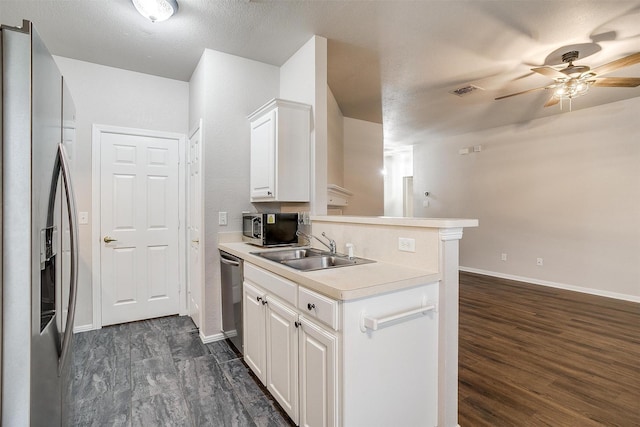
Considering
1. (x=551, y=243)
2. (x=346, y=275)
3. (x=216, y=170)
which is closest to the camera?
(x=346, y=275)

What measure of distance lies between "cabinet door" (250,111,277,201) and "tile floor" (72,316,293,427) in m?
1.44

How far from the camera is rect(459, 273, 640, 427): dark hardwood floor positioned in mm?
1948

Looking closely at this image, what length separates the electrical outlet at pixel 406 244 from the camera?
70.6 inches

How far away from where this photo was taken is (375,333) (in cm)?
146

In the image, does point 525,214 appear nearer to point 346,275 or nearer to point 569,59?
point 569,59

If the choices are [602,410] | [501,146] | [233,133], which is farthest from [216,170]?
[501,146]

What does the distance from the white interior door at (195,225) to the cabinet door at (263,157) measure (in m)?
0.52

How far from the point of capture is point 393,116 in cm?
523

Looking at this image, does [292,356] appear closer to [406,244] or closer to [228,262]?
[406,244]

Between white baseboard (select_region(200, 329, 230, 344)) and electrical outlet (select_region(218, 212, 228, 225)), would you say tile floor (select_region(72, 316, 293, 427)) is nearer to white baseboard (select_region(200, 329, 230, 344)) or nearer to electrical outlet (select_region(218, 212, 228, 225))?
white baseboard (select_region(200, 329, 230, 344))

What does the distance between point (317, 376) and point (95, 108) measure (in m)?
3.41

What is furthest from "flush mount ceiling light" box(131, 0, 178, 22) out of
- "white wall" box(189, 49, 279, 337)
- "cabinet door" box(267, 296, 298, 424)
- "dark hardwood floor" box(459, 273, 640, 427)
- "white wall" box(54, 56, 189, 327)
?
"dark hardwood floor" box(459, 273, 640, 427)

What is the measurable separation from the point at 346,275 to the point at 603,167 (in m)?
5.02

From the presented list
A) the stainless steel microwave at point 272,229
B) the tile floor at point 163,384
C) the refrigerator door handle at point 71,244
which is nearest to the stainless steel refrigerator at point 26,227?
the refrigerator door handle at point 71,244
